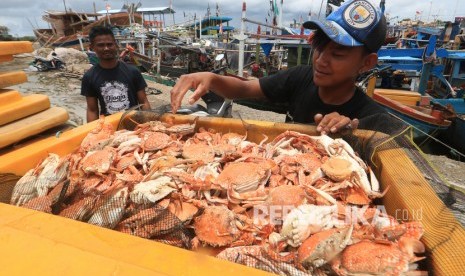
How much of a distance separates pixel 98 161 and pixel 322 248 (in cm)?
144

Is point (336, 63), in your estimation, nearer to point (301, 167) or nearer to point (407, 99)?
point (301, 167)

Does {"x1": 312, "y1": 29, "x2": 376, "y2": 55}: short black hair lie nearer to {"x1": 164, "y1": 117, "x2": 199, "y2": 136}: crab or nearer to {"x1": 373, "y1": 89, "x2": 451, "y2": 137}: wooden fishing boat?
{"x1": 164, "y1": 117, "x2": 199, "y2": 136}: crab

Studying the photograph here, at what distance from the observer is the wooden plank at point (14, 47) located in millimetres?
1851

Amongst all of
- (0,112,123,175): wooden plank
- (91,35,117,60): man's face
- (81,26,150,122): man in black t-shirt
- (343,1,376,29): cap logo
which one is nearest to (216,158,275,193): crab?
(343,1,376,29): cap logo

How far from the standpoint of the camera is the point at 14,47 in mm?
1919

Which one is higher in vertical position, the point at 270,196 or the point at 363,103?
the point at 363,103

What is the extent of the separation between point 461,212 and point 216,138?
1.56 metres

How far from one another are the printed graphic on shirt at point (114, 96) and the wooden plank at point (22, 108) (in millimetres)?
1765

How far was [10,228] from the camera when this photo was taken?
1120 millimetres

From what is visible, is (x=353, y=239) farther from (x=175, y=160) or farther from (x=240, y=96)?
(x=240, y=96)

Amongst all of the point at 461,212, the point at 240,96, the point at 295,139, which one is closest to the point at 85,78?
the point at 240,96

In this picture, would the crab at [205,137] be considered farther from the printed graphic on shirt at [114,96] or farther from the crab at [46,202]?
the printed graphic on shirt at [114,96]

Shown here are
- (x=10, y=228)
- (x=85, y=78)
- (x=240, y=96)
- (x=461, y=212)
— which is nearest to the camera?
(x=10, y=228)

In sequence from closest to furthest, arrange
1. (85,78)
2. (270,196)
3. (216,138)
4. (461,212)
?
(461,212)
(270,196)
(216,138)
(85,78)
